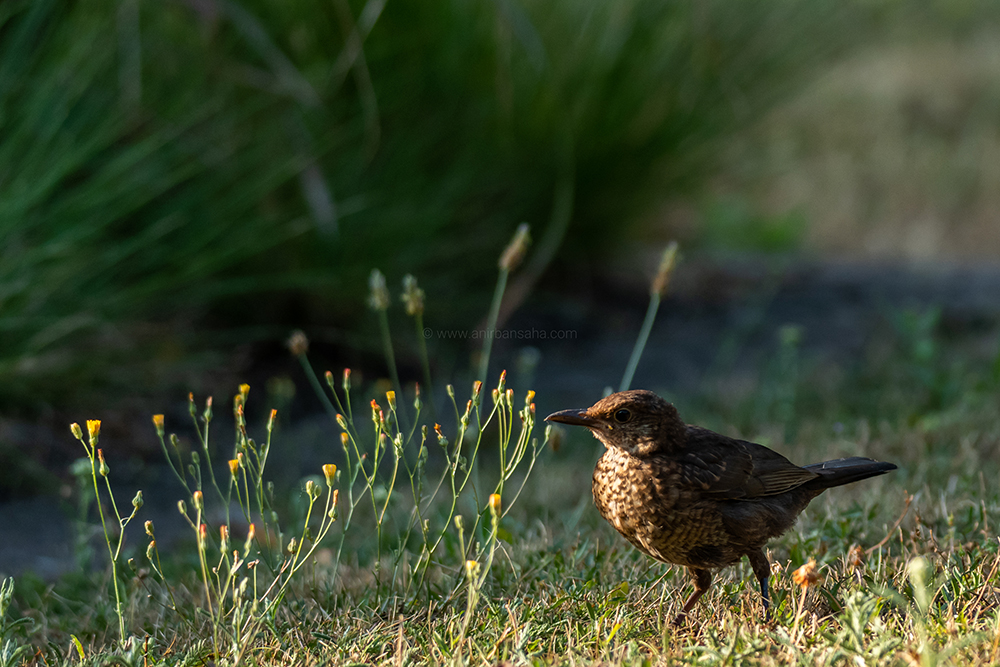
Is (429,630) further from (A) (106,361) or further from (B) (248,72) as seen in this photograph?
(B) (248,72)

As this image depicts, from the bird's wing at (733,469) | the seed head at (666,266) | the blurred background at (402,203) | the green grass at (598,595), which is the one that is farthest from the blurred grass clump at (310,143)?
the bird's wing at (733,469)

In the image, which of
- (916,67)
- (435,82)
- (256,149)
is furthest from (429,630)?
(916,67)

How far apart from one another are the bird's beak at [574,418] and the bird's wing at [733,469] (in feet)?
0.66

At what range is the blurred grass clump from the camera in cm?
327

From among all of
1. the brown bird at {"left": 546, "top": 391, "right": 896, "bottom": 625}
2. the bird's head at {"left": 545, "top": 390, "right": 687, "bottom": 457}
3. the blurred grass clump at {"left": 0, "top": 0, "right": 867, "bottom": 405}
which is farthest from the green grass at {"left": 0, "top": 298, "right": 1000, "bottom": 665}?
the blurred grass clump at {"left": 0, "top": 0, "right": 867, "bottom": 405}

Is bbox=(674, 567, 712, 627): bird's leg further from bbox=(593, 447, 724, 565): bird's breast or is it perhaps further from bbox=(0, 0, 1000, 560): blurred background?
bbox=(0, 0, 1000, 560): blurred background

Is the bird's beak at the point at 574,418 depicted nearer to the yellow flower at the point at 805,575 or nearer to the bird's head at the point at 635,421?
the bird's head at the point at 635,421

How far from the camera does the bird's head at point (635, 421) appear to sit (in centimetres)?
196

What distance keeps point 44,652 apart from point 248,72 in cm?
245

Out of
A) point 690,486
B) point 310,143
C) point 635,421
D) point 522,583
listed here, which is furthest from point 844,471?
point 310,143

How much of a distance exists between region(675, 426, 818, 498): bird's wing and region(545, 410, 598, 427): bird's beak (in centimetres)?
20

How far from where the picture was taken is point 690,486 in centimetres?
194

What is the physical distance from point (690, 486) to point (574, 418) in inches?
10.7

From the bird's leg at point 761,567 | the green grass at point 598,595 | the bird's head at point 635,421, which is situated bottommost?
the green grass at point 598,595
